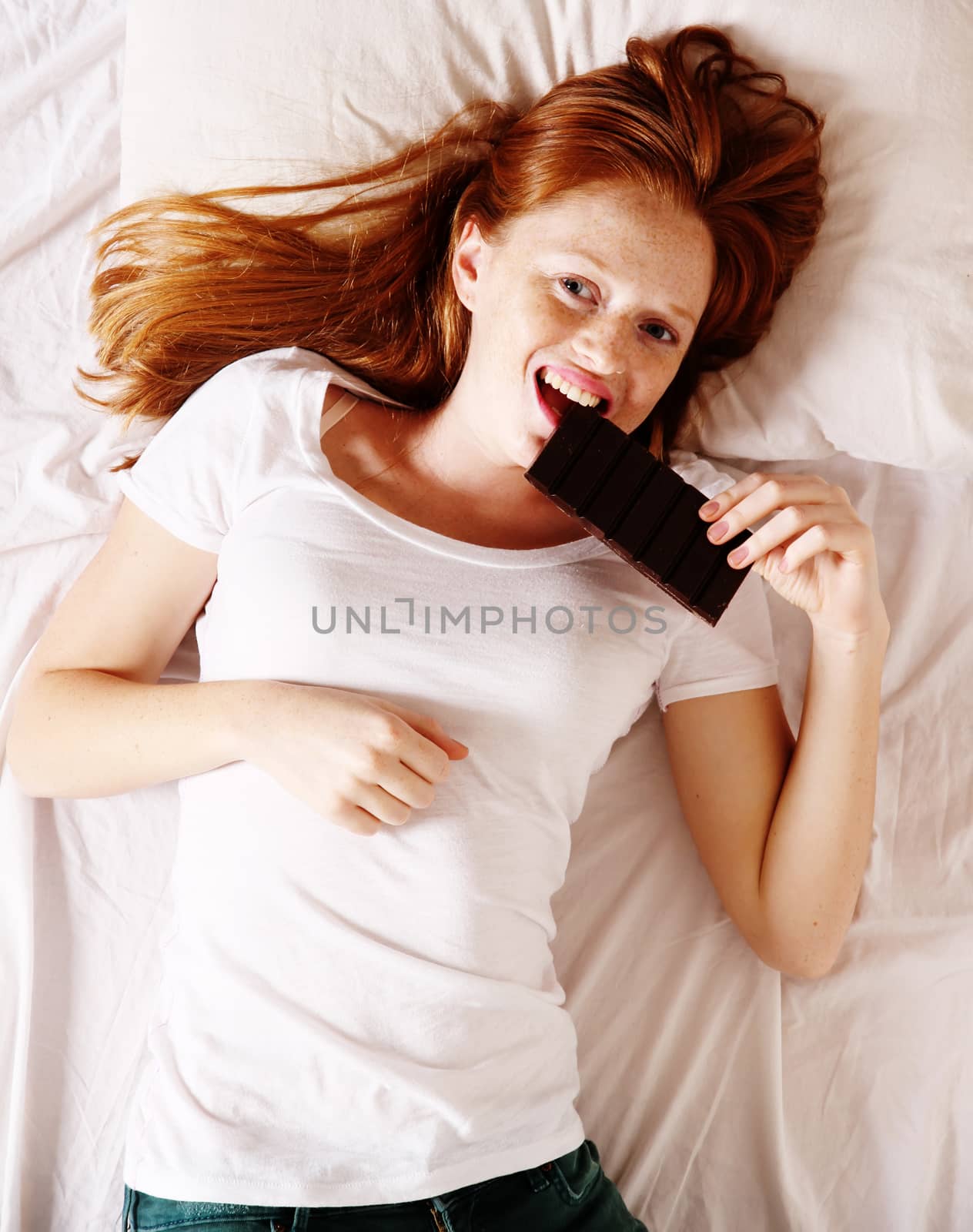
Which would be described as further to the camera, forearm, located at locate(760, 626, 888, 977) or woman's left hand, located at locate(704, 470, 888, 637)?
forearm, located at locate(760, 626, 888, 977)

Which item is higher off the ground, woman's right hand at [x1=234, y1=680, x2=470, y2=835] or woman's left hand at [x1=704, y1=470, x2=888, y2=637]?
woman's left hand at [x1=704, y1=470, x2=888, y2=637]

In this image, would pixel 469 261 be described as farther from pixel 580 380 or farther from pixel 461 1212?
pixel 461 1212

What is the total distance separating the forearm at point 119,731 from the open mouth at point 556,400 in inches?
17.7

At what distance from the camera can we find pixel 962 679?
155 centimetres

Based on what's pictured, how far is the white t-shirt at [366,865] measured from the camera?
1.17m

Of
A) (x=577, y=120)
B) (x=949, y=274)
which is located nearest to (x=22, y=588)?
(x=577, y=120)

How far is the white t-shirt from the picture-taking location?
1173 mm

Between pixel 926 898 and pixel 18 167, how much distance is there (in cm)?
164

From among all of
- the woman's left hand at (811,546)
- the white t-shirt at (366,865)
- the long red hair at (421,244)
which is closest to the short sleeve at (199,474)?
the white t-shirt at (366,865)

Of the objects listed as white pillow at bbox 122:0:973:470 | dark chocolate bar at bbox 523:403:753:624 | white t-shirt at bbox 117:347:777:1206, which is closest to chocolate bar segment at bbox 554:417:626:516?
dark chocolate bar at bbox 523:403:753:624

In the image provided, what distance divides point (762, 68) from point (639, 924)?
A: 112cm

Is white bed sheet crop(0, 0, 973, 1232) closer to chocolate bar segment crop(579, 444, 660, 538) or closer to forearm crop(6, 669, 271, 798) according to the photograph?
forearm crop(6, 669, 271, 798)

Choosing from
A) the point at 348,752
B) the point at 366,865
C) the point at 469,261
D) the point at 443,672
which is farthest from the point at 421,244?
the point at 366,865

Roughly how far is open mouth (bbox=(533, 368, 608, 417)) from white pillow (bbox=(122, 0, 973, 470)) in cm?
35
